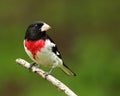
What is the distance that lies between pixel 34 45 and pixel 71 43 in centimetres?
554

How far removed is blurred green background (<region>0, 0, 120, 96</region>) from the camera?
10.5 m

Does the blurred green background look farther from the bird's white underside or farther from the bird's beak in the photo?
the bird's beak

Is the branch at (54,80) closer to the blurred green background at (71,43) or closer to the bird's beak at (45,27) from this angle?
the bird's beak at (45,27)

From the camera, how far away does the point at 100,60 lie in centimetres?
1086

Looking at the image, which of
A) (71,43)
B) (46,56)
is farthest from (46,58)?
(71,43)

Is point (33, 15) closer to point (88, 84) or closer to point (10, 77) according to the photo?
point (10, 77)

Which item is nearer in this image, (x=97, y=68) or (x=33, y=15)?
(x=97, y=68)

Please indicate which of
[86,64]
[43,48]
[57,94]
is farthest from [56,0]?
[43,48]

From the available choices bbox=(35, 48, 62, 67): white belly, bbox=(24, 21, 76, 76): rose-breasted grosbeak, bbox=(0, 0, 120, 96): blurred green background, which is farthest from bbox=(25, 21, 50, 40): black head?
bbox=(0, 0, 120, 96): blurred green background

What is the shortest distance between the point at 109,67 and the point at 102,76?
34 cm

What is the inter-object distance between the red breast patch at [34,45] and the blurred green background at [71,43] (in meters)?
3.43

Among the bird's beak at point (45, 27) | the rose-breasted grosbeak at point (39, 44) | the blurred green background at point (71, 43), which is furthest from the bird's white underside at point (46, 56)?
the blurred green background at point (71, 43)

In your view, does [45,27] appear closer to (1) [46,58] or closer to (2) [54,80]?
(1) [46,58]

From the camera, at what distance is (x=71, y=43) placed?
1199 centimetres
